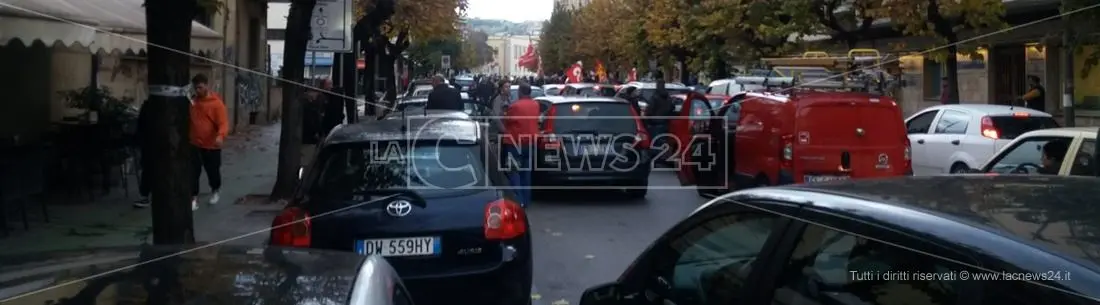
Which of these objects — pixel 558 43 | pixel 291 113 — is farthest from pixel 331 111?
pixel 558 43

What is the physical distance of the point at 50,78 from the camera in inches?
629

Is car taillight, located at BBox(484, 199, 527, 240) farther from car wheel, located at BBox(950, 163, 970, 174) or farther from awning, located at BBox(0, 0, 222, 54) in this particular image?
car wheel, located at BBox(950, 163, 970, 174)

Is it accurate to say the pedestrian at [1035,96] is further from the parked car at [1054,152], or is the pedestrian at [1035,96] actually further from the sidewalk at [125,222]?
the sidewalk at [125,222]

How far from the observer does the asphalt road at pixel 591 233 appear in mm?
9375

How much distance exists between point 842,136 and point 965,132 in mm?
4694

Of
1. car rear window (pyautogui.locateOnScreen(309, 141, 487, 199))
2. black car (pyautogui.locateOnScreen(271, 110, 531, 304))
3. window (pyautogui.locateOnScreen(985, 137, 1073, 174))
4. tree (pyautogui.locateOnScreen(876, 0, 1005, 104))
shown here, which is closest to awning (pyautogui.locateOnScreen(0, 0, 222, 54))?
car rear window (pyautogui.locateOnScreen(309, 141, 487, 199))

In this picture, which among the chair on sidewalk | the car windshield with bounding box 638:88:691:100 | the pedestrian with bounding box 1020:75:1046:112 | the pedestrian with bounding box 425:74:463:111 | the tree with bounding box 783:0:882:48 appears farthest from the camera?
the car windshield with bounding box 638:88:691:100

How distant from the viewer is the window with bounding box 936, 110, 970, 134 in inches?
631

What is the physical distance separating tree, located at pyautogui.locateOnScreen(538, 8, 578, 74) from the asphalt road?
56817 millimetres

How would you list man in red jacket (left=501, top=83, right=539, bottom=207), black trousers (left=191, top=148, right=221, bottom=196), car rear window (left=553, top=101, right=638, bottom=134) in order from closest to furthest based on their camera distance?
black trousers (left=191, top=148, right=221, bottom=196), man in red jacket (left=501, top=83, right=539, bottom=207), car rear window (left=553, top=101, right=638, bottom=134)

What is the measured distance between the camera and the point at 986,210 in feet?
10.3

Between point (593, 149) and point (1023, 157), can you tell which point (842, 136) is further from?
point (593, 149)

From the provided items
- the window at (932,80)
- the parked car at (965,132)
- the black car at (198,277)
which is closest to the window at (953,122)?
the parked car at (965,132)

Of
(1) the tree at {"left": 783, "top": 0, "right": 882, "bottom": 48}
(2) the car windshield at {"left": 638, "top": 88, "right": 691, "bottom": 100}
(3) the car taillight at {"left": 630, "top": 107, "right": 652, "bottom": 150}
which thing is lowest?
(3) the car taillight at {"left": 630, "top": 107, "right": 652, "bottom": 150}
